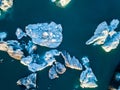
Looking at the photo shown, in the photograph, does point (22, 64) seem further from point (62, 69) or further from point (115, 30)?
point (115, 30)

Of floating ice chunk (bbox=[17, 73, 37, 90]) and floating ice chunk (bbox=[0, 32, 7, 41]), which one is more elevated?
floating ice chunk (bbox=[0, 32, 7, 41])

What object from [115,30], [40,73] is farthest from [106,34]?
[40,73]

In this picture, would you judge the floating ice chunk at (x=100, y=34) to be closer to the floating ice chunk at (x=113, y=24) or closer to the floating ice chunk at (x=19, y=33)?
the floating ice chunk at (x=113, y=24)

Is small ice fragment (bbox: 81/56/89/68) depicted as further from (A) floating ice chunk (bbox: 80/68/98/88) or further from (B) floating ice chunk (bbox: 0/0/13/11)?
(B) floating ice chunk (bbox: 0/0/13/11)

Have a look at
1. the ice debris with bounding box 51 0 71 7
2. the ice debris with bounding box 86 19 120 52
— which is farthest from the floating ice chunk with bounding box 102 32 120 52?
the ice debris with bounding box 51 0 71 7

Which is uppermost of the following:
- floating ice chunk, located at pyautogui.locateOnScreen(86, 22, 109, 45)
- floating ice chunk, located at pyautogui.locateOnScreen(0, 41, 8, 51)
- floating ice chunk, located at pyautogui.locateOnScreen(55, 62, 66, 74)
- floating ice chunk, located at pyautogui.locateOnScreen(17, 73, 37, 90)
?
floating ice chunk, located at pyautogui.locateOnScreen(0, 41, 8, 51)

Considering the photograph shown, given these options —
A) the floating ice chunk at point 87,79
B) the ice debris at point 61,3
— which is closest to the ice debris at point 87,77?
the floating ice chunk at point 87,79
